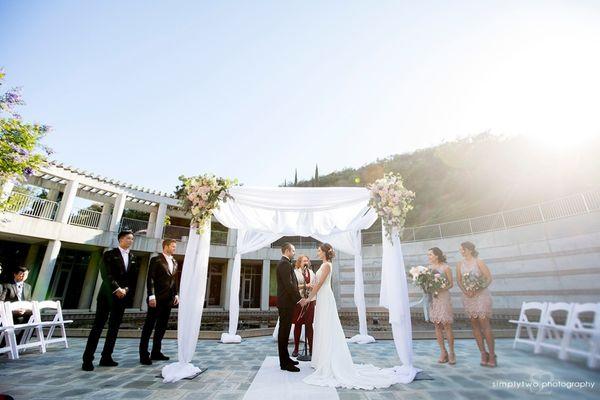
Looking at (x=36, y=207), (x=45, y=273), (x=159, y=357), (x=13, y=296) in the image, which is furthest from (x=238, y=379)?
(x=36, y=207)

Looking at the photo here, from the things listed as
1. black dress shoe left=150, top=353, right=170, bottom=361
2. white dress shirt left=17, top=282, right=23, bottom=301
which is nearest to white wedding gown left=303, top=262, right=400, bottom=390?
black dress shoe left=150, top=353, right=170, bottom=361

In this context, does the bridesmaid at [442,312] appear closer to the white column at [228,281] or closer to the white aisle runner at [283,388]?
the white aisle runner at [283,388]

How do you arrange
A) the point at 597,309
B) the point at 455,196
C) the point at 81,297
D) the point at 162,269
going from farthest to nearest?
the point at 455,196 < the point at 81,297 < the point at 162,269 < the point at 597,309

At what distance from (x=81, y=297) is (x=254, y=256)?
10.1 meters

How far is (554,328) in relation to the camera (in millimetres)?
2520

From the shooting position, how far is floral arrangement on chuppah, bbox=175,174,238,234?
4.39 m

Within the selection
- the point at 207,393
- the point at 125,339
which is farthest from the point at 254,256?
the point at 207,393

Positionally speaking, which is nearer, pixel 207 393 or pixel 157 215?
pixel 207 393

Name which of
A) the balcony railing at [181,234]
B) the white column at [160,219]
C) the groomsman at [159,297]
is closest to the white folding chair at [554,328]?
the groomsman at [159,297]

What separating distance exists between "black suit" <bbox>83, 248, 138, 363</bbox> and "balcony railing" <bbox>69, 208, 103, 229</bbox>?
43.1ft

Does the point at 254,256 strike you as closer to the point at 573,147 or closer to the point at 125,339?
the point at 125,339

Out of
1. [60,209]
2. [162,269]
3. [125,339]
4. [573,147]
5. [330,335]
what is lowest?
[125,339]

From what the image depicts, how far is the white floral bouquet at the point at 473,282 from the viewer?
3.82m

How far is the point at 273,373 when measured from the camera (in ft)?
12.1
